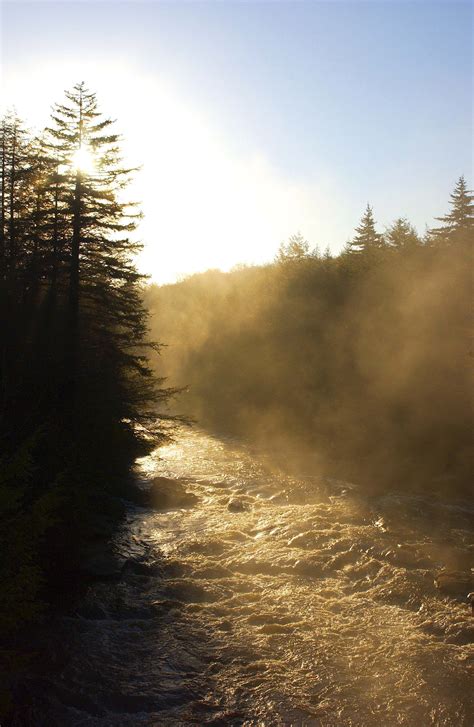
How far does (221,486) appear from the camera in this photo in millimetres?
17391

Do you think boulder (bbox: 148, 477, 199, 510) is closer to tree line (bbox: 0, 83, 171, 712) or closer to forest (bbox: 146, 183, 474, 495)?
tree line (bbox: 0, 83, 171, 712)

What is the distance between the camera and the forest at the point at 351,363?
64.7 ft

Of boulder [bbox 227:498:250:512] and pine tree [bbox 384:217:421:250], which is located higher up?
pine tree [bbox 384:217:421:250]

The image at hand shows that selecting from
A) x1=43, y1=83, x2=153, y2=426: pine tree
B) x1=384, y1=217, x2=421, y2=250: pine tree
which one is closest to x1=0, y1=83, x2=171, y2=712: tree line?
x1=43, y1=83, x2=153, y2=426: pine tree

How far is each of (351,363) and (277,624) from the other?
1931 centimetres

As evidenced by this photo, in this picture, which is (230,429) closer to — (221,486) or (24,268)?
(221,486)

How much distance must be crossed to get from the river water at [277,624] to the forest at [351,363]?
15.4 ft

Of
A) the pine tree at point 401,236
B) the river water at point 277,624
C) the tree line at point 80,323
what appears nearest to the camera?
the river water at point 277,624

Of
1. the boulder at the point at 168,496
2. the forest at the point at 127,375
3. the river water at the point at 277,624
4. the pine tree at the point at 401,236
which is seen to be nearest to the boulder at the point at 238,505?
the river water at the point at 277,624

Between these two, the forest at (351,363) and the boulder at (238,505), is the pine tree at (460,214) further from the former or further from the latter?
the boulder at (238,505)

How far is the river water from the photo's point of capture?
700 cm

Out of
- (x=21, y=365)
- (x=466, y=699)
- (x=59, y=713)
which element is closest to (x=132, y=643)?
(x=59, y=713)

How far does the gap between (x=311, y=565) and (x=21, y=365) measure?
9392 millimetres

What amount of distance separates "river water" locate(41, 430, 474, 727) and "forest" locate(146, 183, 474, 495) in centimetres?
470
